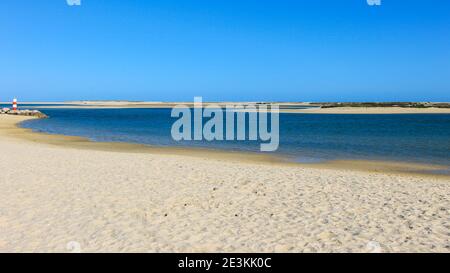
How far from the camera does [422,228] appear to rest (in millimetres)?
6676

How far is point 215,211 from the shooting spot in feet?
25.8

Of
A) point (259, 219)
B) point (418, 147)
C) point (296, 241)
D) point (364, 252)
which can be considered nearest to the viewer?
point (364, 252)

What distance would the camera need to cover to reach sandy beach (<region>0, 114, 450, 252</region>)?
19.9 feet

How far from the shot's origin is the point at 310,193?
942 cm

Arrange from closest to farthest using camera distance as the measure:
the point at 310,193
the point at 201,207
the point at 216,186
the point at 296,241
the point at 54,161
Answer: the point at 296,241
the point at 201,207
the point at 310,193
the point at 216,186
the point at 54,161

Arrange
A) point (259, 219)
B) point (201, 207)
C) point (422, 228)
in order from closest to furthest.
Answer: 1. point (422, 228)
2. point (259, 219)
3. point (201, 207)

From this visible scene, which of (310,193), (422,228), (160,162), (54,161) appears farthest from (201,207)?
(54,161)

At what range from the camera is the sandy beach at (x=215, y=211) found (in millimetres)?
6059
